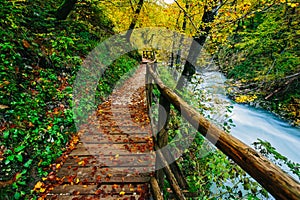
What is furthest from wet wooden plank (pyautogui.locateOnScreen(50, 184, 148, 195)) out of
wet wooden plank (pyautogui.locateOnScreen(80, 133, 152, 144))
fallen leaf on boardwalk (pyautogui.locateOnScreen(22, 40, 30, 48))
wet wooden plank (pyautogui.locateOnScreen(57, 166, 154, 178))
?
fallen leaf on boardwalk (pyautogui.locateOnScreen(22, 40, 30, 48))

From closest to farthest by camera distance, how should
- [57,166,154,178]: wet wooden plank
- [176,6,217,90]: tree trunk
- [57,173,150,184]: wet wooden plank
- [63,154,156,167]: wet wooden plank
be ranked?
[57,173,150,184]: wet wooden plank < [57,166,154,178]: wet wooden plank < [63,154,156,167]: wet wooden plank < [176,6,217,90]: tree trunk

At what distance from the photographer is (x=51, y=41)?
5.32 meters

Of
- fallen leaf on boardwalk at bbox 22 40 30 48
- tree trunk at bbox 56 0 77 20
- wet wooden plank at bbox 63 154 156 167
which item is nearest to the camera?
wet wooden plank at bbox 63 154 156 167

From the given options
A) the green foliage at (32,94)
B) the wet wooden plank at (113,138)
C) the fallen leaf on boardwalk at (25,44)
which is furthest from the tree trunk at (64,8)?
the wet wooden plank at (113,138)

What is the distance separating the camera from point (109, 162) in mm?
3443

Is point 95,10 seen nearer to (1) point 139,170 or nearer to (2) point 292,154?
(1) point 139,170

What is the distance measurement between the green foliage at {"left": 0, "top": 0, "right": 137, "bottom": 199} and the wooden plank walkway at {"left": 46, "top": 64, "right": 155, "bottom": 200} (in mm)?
400

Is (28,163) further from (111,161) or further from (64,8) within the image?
(64,8)

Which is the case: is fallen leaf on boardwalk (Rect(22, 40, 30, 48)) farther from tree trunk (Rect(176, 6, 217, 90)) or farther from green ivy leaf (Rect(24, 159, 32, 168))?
tree trunk (Rect(176, 6, 217, 90))

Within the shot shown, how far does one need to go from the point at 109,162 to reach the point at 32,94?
7.27ft

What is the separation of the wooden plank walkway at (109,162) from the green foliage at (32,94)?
400 mm

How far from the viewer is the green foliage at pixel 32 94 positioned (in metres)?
2.78

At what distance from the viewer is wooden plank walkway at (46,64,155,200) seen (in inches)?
110

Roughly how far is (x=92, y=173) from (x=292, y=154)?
337 inches
